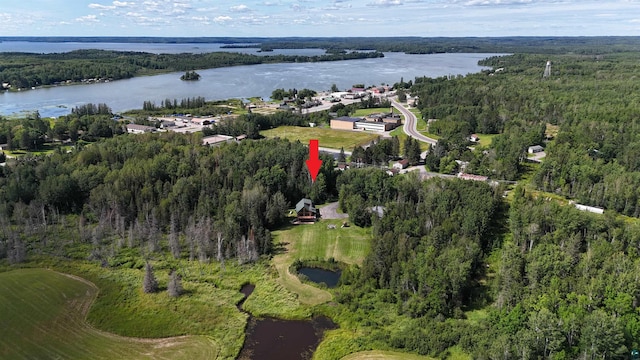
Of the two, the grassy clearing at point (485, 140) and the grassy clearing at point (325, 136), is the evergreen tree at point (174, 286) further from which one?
the grassy clearing at point (485, 140)

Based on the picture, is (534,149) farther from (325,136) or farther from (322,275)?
(322,275)

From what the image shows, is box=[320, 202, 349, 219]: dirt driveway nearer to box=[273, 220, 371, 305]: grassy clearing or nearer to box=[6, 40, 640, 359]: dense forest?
box=[6, 40, 640, 359]: dense forest

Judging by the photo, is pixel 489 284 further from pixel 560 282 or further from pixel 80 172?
pixel 80 172

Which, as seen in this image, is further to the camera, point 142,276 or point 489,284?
point 142,276

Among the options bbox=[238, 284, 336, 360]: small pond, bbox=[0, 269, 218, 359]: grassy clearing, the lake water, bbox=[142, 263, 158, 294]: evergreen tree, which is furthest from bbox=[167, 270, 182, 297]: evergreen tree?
the lake water

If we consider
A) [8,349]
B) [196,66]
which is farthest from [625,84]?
[196,66]

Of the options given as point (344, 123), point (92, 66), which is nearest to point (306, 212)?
point (344, 123)

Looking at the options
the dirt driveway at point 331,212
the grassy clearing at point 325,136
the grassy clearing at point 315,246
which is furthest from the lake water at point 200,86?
the grassy clearing at point 315,246
